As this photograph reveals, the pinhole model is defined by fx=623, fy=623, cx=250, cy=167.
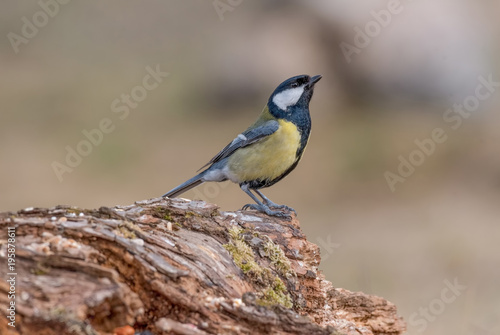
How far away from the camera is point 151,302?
A: 10.1 ft

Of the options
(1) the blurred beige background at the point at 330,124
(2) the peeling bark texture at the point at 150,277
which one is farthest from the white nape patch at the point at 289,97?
A: (1) the blurred beige background at the point at 330,124

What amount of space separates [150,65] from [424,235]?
30.4ft

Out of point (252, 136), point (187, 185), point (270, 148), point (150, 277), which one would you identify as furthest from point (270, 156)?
point (150, 277)

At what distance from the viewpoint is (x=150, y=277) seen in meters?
3.08

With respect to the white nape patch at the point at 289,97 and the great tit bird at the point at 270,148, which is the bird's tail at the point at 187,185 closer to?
the great tit bird at the point at 270,148

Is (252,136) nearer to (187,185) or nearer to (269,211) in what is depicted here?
(187,185)

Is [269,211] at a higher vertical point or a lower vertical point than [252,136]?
lower

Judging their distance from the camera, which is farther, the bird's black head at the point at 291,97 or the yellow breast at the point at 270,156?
the bird's black head at the point at 291,97

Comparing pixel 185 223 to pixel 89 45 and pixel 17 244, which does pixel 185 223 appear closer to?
pixel 17 244

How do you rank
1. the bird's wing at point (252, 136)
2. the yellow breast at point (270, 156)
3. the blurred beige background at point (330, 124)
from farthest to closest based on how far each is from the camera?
the blurred beige background at point (330, 124) → the bird's wing at point (252, 136) → the yellow breast at point (270, 156)

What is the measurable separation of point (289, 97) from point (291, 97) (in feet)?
0.06

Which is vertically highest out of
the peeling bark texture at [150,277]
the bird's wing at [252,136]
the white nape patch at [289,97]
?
the white nape patch at [289,97]

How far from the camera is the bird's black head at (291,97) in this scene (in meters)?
5.93

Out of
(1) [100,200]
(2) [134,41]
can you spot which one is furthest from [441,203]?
(2) [134,41]
